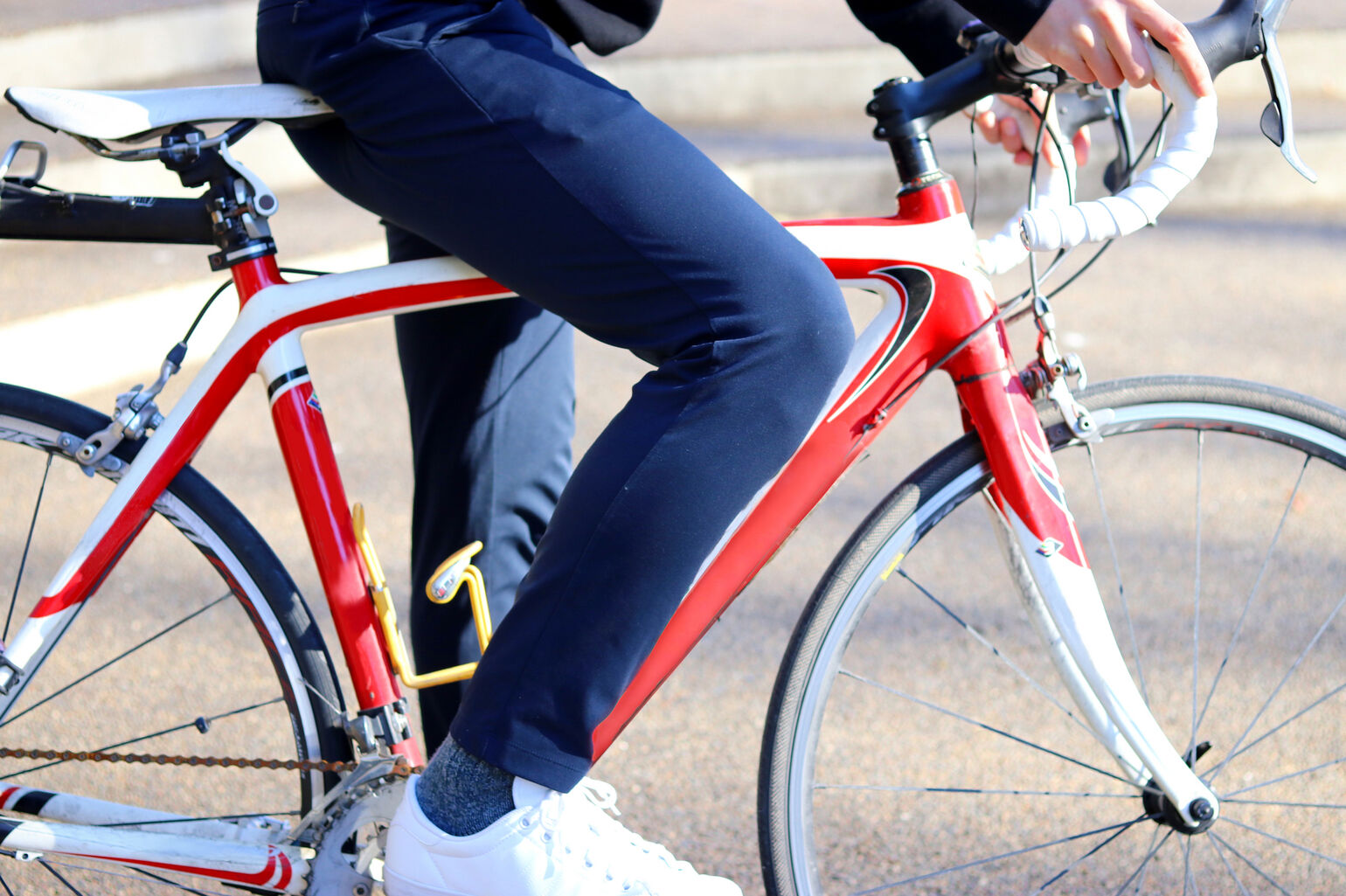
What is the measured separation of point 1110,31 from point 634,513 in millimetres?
610

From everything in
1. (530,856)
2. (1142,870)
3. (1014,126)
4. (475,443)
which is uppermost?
(1014,126)

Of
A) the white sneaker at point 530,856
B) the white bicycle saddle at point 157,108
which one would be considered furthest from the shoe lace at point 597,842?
the white bicycle saddle at point 157,108

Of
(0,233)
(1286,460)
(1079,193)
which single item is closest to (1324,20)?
(1079,193)

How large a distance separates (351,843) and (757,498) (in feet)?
2.01

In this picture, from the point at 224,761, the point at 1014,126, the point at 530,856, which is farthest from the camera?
the point at 1014,126

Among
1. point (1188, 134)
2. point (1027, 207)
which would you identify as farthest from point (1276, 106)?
point (1027, 207)

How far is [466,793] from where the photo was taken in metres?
1.31

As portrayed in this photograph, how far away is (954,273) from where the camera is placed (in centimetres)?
138

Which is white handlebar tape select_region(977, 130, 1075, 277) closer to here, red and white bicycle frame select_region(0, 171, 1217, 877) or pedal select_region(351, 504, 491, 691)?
red and white bicycle frame select_region(0, 171, 1217, 877)

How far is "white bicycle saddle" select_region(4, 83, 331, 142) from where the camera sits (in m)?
1.30

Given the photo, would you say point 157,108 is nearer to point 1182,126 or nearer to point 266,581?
point 266,581

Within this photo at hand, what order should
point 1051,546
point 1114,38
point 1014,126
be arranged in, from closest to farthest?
point 1114,38, point 1051,546, point 1014,126

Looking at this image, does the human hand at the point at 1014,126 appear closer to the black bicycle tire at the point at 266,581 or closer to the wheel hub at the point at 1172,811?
the wheel hub at the point at 1172,811

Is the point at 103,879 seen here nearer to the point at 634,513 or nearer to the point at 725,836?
the point at 725,836
